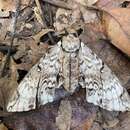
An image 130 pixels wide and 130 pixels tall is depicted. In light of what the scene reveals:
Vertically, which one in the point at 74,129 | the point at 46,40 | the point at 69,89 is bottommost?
the point at 74,129

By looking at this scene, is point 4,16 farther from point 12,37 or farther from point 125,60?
point 125,60

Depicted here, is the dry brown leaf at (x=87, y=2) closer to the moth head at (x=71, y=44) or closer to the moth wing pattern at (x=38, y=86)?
the moth head at (x=71, y=44)

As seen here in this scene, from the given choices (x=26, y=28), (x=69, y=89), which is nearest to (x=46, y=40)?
(x=26, y=28)

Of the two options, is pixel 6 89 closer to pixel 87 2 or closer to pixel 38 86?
pixel 38 86

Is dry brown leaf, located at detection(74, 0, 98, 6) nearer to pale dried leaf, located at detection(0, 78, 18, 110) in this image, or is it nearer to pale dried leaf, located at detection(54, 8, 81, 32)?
pale dried leaf, located at detection(54, 8, 81, 32)

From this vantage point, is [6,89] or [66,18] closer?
[6,89]

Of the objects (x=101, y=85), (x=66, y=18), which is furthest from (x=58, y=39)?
(x=101, y=85)
